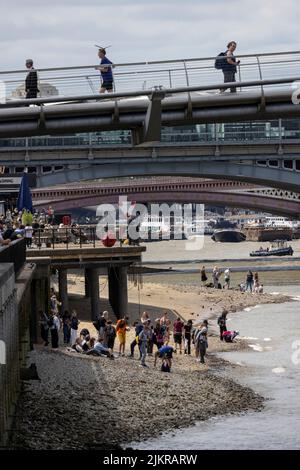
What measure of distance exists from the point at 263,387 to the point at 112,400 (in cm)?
824

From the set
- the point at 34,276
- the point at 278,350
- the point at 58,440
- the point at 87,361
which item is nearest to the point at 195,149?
the point at 278,350

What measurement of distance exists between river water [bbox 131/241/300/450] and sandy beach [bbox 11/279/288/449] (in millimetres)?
530

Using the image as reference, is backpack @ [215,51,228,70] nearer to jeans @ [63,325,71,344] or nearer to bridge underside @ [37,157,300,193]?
jeans @ [63,325,71,344]

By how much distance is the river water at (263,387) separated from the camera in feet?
115

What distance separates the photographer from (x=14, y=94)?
127ft

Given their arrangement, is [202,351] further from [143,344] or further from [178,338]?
[143,344]

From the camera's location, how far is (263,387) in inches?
1761

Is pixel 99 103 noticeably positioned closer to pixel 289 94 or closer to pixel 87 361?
pixel 289 94

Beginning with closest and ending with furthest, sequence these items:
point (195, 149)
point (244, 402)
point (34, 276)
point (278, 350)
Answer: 1. point (244, 402)
2. point (34, 276)
3. point (278, 350)
4. point (195, 149)

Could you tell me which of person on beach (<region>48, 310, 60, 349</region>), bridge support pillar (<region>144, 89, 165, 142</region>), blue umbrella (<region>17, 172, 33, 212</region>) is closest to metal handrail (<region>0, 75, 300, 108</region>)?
bridge support pillar (<region>144, 89, 165, 142</region>)

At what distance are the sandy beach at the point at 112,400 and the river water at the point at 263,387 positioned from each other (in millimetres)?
530

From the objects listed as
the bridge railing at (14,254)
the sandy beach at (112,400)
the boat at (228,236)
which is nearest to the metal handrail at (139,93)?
the bridge railing at (14,254)

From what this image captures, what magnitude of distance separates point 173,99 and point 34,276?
13.5 m

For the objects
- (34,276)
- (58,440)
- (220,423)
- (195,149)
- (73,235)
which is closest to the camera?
(58,440)
